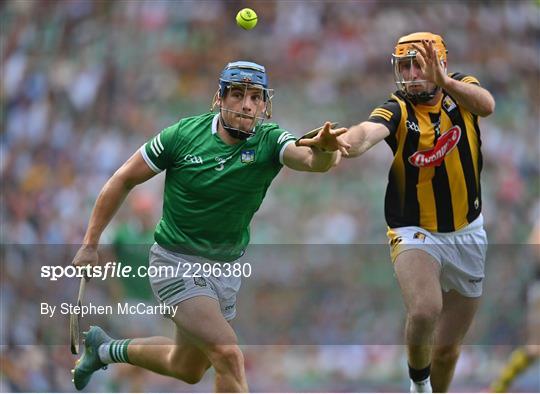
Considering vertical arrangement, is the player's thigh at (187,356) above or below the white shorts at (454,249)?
below

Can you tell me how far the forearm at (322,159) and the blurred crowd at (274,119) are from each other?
3.80m

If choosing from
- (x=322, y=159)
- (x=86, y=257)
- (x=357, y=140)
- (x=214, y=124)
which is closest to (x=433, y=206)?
(x=357, y=140)

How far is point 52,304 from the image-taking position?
9.10 meters

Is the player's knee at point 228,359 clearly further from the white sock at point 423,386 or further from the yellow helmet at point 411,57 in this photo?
the yellow helmet at point 411,57

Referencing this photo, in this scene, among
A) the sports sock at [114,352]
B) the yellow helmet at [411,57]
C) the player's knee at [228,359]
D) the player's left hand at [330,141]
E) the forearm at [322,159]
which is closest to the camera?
the player's left hand at [330,141]

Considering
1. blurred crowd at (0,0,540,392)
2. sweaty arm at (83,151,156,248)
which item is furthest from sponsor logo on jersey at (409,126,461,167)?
blurred crowd at (0,0,540,392)

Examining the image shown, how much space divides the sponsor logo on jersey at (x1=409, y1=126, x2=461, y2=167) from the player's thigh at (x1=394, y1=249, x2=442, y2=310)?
18.0 inches

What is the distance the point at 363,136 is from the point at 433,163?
23.8 inches

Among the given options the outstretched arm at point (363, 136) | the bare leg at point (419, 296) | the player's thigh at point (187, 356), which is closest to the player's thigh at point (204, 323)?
the player's thigh at point (187, 356)

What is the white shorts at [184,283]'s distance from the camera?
5844 mm

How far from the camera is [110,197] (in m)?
5.97

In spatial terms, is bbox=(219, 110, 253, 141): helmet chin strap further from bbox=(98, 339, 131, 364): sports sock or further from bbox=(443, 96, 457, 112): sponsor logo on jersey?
bbox=(98, 339, 131, 364): sports sock

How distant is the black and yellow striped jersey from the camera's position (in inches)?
241

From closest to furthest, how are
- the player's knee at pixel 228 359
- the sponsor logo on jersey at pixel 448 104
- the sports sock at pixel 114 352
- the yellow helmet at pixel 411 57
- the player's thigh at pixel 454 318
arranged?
the player's knee at pixel 228 359 < the yellow helmet at pixel 411 57 < the sponsor logo on jersey at pixel 448 104 < the player's thigh at pixel 454 318 < the sports sock at pixel 114 352
